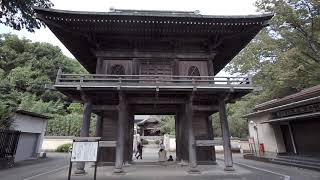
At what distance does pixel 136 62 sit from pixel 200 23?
171 inches

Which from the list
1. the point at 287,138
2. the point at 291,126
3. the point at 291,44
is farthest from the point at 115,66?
the point at 291,44

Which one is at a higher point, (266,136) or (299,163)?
(266,136)

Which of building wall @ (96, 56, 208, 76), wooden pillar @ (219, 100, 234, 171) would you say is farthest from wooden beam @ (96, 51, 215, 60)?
wooden pillar @ (219, 100, 234, 171)

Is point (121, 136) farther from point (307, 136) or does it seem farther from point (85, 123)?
point (307, 136)

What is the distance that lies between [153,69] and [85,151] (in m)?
6.75

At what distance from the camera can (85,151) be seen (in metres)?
8.80

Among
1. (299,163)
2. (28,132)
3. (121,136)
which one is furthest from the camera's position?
(28,132)

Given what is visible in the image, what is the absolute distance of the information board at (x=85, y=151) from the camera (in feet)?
28.5

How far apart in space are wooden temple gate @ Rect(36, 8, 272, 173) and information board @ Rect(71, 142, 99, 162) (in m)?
2.55

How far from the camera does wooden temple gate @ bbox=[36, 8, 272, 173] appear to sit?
11.4 metres

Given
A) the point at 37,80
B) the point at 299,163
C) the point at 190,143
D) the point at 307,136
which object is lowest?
the point at 299,163

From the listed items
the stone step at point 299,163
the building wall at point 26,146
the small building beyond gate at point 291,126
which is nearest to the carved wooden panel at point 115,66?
the small building beyond gate at point 291,126

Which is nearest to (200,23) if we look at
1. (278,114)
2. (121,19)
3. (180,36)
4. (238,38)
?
(180,36)

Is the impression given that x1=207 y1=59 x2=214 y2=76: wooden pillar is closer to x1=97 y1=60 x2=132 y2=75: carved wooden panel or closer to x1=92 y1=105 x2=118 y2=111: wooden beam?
x1=97 y1=60 x2=132 y2=75: carved wooden panel
